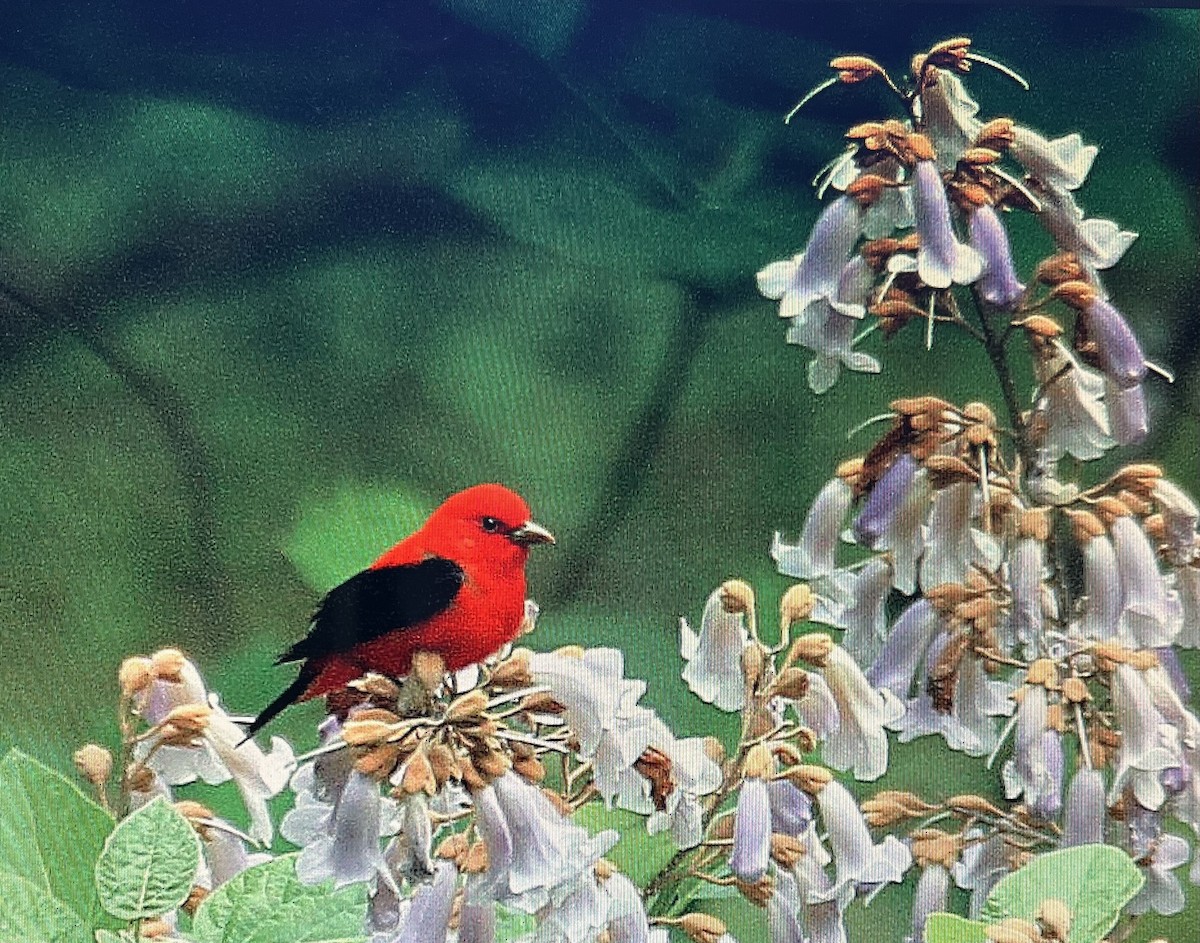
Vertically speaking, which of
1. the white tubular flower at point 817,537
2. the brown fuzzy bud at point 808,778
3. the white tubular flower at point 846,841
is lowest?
the white tubular flower at point 846,841

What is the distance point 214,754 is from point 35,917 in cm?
15

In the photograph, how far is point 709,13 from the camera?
932mm

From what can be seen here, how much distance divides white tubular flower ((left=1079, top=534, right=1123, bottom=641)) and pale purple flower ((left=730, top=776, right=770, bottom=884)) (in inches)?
11.1

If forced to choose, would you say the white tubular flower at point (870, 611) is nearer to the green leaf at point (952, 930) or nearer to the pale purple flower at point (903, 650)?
the pale purple flower at point (903, 650)

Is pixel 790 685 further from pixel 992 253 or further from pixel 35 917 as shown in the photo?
pixel 35 917

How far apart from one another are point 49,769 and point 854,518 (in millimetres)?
605

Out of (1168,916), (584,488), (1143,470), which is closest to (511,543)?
(584,488)

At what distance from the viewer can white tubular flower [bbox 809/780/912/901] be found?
2.96ft

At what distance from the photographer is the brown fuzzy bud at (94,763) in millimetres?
870

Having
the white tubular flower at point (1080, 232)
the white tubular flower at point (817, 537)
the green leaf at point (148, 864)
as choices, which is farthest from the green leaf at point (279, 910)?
the white tubular flower at point (1080, 232)

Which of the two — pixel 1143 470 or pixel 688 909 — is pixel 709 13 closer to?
pixel 1143 470

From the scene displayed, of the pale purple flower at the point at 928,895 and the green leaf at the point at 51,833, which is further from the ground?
the green leaf at the point at 51,833

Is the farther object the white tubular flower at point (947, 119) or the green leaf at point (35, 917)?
the white tubular flower at point (947, 119)

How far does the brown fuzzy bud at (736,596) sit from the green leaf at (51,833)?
0.45 m
